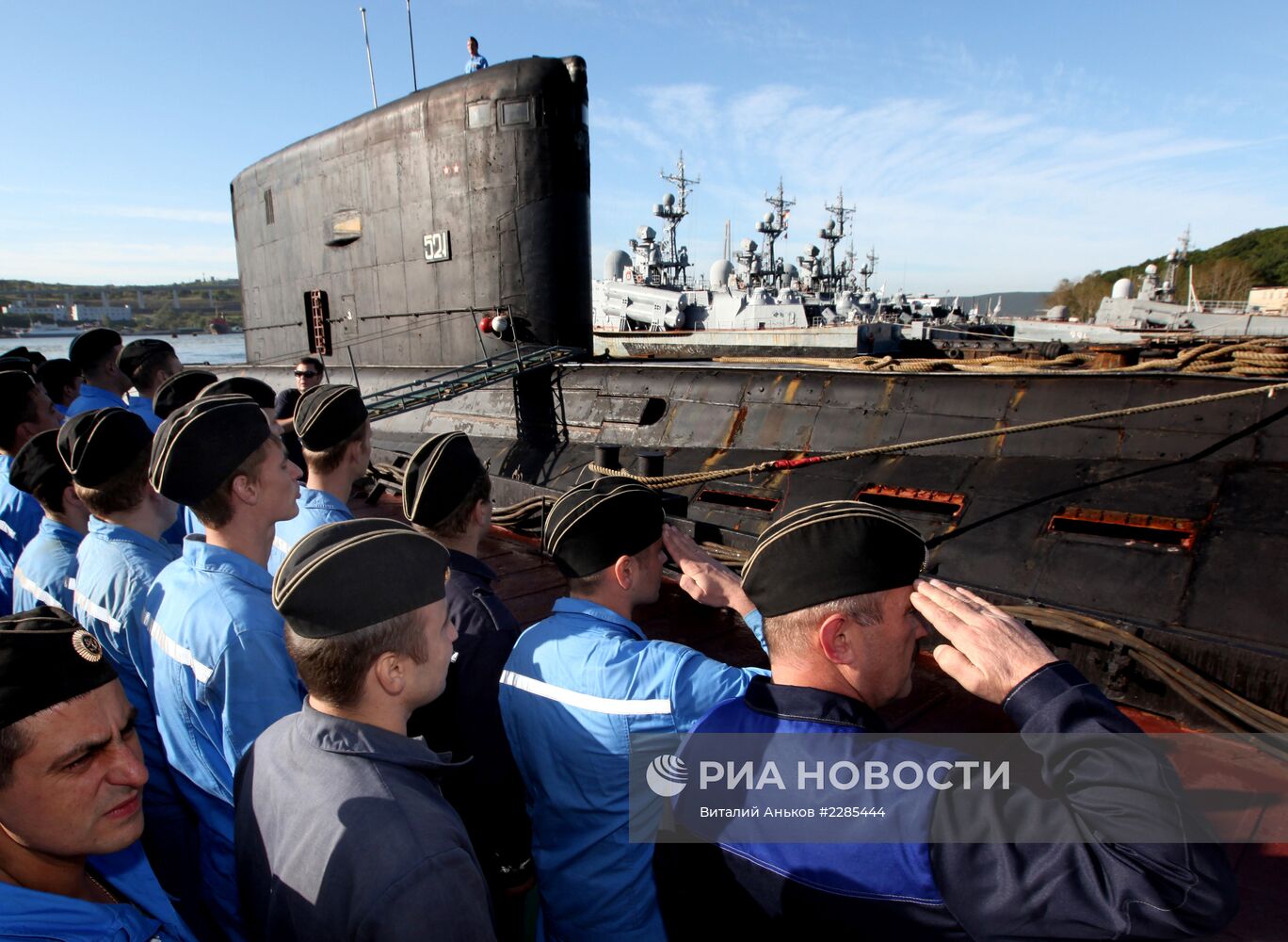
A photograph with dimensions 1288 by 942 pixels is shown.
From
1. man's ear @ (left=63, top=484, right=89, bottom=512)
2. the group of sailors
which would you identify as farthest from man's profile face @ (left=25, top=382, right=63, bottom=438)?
the group of sailors

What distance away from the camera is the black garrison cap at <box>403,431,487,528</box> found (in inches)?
116

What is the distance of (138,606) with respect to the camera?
2.76 meters

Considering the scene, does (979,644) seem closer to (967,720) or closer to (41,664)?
(41,664)

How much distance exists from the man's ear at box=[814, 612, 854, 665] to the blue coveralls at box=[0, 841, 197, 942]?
152cm

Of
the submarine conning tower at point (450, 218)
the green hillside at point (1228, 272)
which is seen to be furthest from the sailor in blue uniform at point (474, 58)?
the green hillside at point (1228, 272)

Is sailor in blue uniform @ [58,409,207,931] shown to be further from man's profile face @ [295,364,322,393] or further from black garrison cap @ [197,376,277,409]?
man's profile face @ [295,364,322,393]

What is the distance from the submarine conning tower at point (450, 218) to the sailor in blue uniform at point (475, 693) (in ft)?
21.7

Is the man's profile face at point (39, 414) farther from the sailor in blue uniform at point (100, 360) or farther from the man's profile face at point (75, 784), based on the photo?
the man's profile face at point (75, 784)

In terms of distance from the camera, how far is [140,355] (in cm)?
671

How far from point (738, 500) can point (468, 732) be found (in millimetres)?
4797

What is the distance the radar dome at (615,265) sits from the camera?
46.8m

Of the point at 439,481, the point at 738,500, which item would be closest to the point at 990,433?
the point at 738,500

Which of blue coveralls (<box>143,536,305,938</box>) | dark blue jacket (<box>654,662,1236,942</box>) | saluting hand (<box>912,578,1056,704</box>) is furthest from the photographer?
blue coveralls (<box>143,536,305,938</box>)

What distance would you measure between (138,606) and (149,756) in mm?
527
